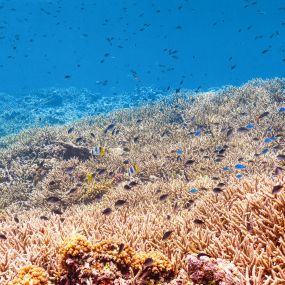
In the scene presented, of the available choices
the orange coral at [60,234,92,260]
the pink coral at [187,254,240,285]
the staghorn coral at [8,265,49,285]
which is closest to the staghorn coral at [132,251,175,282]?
the pink coral at [187,254,240,285]

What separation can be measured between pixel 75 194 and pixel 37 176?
3084mm

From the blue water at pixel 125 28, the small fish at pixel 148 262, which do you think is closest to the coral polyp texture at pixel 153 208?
the small fish at pixel 148 262

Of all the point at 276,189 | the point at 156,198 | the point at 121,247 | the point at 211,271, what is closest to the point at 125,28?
the point at 156,198

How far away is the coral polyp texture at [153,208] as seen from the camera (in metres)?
3.49

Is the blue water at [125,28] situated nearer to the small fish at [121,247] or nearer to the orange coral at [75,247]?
the small fish at [121,247]

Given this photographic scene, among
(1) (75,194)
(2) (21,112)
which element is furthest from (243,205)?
(2) (21,112)

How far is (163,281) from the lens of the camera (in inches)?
143

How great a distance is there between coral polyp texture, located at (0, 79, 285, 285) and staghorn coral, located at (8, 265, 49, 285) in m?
0.02

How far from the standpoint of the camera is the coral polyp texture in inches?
137

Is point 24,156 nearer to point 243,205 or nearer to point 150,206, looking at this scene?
point 150,206

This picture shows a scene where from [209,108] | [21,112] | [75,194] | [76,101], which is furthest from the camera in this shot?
[76,101]

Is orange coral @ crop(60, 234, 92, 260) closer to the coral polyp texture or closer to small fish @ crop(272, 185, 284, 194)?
the coral polyp texture

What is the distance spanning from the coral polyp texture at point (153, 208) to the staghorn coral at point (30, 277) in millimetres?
17

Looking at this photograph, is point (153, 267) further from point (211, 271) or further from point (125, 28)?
point (125, 28)
